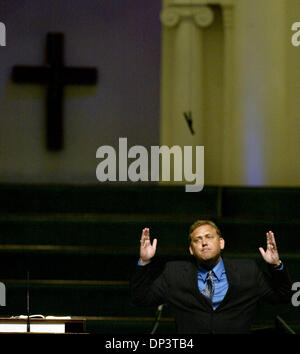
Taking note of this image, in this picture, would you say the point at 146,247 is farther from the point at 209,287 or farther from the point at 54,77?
the point at 54,77

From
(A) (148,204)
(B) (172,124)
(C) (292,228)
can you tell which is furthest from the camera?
(B) (172,124)

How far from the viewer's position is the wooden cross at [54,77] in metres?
7.96

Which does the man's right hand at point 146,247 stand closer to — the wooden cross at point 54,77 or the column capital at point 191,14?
the column capital at point 191,14

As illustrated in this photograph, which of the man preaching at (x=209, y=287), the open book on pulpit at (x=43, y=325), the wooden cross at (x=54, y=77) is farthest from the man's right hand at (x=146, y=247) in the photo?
the wooden cross at (x=54, y=77)

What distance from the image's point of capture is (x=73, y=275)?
5617mm

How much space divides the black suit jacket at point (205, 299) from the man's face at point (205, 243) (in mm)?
122

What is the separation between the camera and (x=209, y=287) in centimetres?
378

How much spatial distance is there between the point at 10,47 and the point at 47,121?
2.66 feet

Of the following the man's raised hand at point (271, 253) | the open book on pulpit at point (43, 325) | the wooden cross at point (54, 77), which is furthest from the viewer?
the wooden cross at point (54, 77)
